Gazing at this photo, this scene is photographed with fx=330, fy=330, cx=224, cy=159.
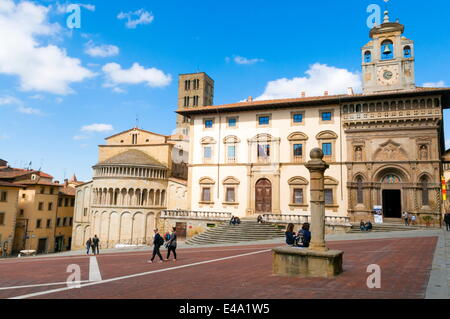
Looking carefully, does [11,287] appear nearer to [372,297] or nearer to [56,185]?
[372,297]

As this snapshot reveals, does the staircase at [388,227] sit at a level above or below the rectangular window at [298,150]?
below

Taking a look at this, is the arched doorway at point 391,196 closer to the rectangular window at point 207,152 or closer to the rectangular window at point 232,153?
the rectangular window at point 232,153

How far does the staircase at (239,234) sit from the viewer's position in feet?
92.7

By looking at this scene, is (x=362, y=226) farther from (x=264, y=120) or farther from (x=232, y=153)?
(x=232, y=153)

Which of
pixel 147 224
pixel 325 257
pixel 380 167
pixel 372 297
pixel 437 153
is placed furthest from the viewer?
pixel 147 224

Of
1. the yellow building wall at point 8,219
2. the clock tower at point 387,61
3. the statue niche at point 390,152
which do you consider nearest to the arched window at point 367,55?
the clock tower at point 387,61

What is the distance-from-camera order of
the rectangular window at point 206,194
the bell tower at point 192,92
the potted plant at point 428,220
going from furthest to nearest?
the bell tower at point 192,92, the rectangular window at point 206,194, the potted plant at point 428,220

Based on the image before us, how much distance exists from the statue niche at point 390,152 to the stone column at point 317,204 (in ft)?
74.3

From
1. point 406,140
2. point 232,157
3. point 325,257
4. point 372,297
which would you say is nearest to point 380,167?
point 406,140

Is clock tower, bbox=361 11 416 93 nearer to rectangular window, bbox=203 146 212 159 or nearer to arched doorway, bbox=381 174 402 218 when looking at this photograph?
arched doorway, bbox=381 174 402 218

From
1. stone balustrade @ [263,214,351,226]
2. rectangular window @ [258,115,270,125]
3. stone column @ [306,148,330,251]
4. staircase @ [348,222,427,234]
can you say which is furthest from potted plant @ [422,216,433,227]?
stone column @ [306,148,330,251]

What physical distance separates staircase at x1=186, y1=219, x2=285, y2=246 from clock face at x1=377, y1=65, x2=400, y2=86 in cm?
1747

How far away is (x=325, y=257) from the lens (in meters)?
9.84
